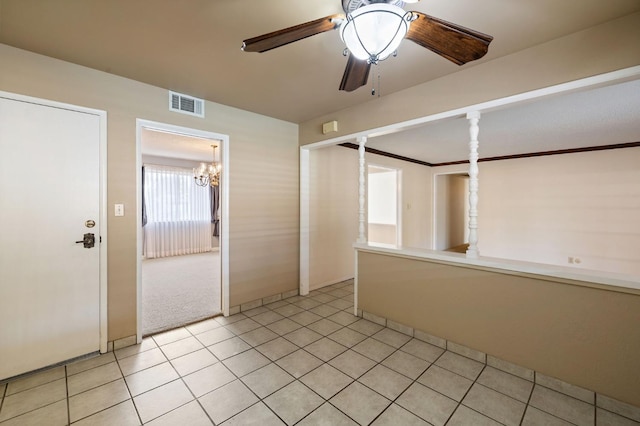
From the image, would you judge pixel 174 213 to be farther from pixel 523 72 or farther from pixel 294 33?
pixel 523 72

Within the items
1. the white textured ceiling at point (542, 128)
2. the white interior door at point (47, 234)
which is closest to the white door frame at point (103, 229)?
the white interior door at point (47, 234)

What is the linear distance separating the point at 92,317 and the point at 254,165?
7.14 ft

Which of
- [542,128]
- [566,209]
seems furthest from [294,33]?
[566,209]

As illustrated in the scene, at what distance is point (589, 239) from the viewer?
4441 millimetres

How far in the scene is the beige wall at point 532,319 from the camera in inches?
66.2

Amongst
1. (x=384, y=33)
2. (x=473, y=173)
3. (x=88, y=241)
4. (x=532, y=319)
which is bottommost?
(x=532, y=319)

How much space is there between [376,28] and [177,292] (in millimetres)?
4135

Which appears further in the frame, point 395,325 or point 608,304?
point 395,325

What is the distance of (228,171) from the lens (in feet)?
10.3

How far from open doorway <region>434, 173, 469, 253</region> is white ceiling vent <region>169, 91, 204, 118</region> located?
559cm

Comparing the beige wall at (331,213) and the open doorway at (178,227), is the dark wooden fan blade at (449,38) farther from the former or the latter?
the open doorway at (178,227)

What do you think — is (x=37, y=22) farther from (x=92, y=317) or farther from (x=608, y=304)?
(x=608, y=304)

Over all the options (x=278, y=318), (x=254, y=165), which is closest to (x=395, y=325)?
(x=278, y=318)

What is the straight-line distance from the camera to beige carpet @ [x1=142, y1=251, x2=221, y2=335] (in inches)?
120
